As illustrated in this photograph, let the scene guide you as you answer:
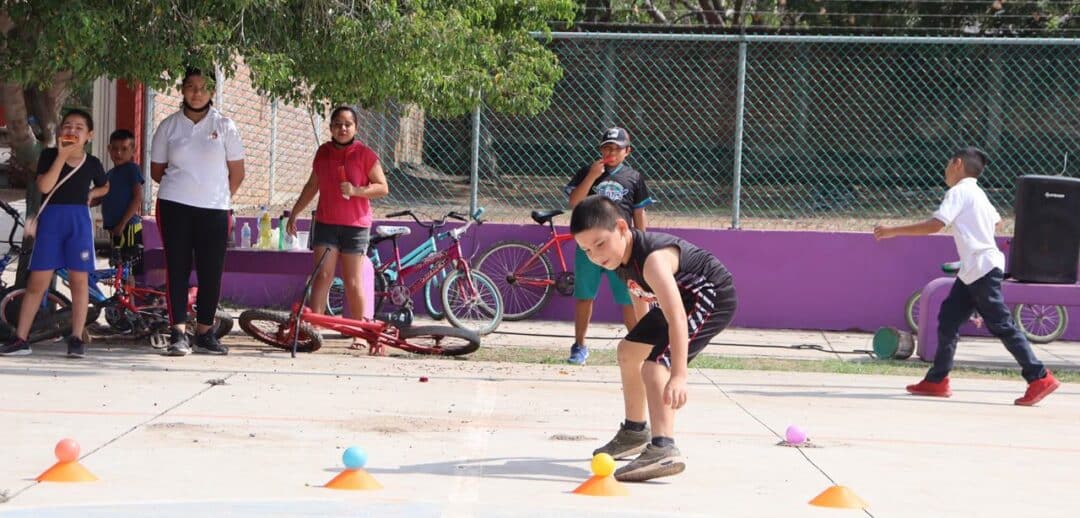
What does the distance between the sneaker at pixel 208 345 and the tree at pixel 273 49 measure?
5.96 ft

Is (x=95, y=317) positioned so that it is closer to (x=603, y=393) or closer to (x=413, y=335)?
(x=413, y=335)

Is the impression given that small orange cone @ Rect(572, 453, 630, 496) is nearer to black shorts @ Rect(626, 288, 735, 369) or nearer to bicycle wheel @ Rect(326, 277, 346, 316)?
black shorts @ Rect(626, 288, 735, 369)

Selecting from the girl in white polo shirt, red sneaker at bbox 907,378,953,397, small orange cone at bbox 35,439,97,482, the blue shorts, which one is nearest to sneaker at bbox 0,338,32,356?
the blue shorts

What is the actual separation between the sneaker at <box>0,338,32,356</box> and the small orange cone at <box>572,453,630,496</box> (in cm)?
516

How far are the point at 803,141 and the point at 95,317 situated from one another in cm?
1263

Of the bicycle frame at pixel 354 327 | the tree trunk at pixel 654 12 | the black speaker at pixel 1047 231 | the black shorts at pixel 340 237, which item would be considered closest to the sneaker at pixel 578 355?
the bicycle frame at pixel 354 327

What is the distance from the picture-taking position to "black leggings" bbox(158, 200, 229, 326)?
9258 mm

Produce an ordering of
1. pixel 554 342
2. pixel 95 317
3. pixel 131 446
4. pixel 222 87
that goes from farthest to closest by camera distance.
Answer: pixel 222 87
pixel 554 342
pixel 95 317
pixel 131 446

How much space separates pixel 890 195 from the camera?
16391 millimetres

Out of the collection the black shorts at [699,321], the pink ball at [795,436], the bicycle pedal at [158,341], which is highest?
the black shorts at [699,321]

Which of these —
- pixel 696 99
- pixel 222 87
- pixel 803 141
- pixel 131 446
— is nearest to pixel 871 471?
pixel 131 446

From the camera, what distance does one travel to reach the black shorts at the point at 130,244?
986 centimetres

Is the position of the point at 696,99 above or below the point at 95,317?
above

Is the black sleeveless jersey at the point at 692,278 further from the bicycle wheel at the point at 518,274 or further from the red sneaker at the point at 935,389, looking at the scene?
the bicycle wheel at the point at 518,274
